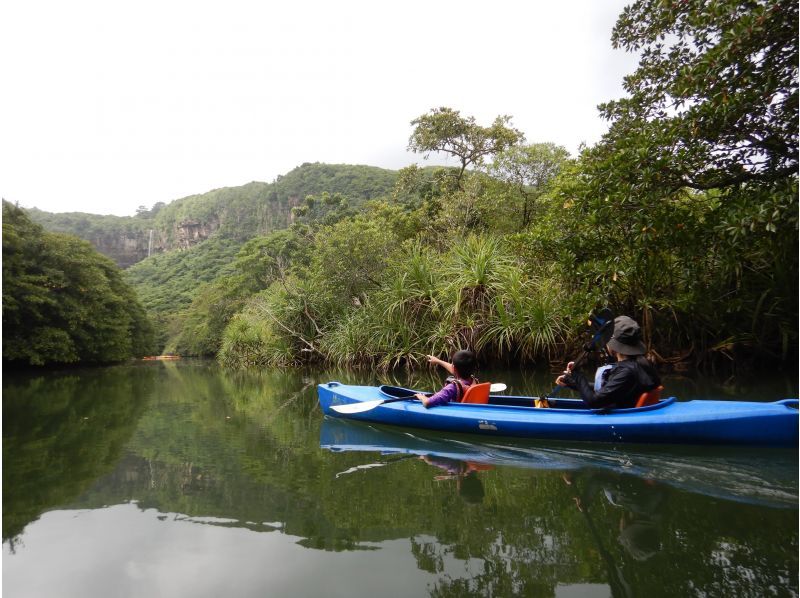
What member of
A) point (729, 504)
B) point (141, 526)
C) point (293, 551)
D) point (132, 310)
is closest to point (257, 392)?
point (141, 526)

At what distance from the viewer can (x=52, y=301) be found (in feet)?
49.2

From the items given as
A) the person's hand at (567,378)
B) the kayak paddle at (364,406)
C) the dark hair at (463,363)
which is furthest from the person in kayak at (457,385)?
the person's hand at (567,378)

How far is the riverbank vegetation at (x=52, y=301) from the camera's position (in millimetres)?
14430

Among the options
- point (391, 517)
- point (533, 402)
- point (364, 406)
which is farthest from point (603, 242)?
point (391, 517)

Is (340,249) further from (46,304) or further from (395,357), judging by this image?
(46,304)

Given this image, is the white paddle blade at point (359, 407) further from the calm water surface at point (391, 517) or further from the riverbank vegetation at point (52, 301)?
the riverbank vegetation at point (52, 301)

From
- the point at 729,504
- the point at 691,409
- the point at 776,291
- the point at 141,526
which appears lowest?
the point at 141,526

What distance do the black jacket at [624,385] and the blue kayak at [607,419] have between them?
10 centimetres

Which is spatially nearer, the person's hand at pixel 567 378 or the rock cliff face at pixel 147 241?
the person's hand at pixel 567 378

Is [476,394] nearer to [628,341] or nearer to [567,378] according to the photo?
[567,378]

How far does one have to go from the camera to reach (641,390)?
4098 millimetres

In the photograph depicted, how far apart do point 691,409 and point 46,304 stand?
59.5ft

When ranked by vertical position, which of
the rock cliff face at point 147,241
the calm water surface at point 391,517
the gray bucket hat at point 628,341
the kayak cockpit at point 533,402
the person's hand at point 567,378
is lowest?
the calm water surface at point 391,517

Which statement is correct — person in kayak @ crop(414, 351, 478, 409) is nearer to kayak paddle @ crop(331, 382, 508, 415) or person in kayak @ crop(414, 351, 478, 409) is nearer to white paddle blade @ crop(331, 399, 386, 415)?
kayak paddle @ crop(331, 382, 508, 415)
